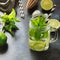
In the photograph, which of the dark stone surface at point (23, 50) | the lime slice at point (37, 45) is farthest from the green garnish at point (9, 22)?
the lime slice at point (37, 45)

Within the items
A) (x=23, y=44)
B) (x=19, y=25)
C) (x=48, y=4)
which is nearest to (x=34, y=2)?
(x=48, y=4)

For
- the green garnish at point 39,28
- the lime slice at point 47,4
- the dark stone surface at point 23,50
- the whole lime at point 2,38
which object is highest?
the lime slice at point 47,4

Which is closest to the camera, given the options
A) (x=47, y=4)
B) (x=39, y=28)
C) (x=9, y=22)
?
(x=39, y=28)

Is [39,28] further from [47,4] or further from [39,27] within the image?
[47,4]

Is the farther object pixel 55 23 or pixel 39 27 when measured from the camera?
pixel 55 23

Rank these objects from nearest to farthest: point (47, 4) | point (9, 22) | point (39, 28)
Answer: point (39, 28) < point (9, 22) < point (47, 4)

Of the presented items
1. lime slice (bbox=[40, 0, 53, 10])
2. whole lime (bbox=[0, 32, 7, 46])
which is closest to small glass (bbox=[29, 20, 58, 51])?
whole lime (bbox=[0, 32, 7, 46])

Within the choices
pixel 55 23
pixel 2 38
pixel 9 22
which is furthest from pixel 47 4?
Answer: pixel 2 38

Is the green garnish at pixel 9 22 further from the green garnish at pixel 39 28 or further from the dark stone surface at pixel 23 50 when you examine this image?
the green garnish at pixel 39 28

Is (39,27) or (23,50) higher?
(39,27)
